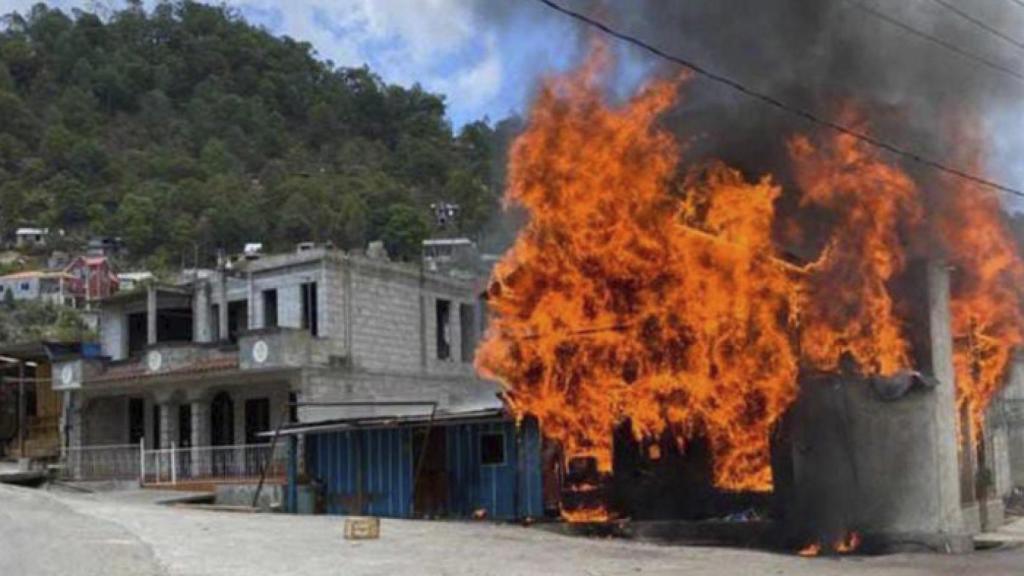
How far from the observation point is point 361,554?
16031mm

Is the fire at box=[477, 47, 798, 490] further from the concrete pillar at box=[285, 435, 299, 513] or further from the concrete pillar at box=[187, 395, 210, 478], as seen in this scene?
the concrete pillar at box=[187, 395, 210, 478]

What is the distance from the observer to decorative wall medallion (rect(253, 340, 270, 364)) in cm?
3084

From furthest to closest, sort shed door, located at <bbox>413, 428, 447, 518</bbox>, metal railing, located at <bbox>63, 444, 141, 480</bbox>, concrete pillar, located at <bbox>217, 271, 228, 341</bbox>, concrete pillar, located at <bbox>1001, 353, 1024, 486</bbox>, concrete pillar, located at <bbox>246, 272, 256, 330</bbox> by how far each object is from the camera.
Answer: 1. concrete pillar, located at <bbox>217, 271, 228, 341</bbox>
2. concrete pillar, located at <bbox>246, 272, 256, 330</bbox>
3. metal railing, located at <bbox>63, 444, 141, 480</bbox>
4. concrete pillar, located at <bbox>1001, 353, 1024, 486</bbox>
5. shed door, located at <bbox>413, 428, 447, 518</bbox>

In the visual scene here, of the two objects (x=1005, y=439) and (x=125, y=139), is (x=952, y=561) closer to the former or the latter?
(x=1005, y=439)

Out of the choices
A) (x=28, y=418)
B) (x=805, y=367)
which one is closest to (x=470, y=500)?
(x=805, y=367)

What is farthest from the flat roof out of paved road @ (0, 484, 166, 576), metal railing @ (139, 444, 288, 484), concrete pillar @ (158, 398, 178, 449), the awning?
paved road @ (0, 484, 166, 576)

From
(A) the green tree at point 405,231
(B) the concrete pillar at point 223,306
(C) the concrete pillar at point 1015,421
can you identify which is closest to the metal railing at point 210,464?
(B) the concrete pillar at point 223,306

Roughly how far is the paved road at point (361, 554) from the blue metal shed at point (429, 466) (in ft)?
6.23

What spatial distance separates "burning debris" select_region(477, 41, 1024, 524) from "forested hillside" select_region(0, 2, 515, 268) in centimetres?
5243

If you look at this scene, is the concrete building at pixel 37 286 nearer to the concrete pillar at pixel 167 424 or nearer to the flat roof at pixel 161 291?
the flat roof at pixel 161 291

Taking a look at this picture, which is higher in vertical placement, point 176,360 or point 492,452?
point 176,360

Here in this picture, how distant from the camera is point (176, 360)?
33531 millimetres

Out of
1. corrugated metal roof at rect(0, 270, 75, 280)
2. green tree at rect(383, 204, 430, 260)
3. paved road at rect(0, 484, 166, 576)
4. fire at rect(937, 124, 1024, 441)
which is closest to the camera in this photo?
paved road at rect(0, 484, 166, 576)

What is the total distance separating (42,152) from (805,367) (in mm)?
100248
